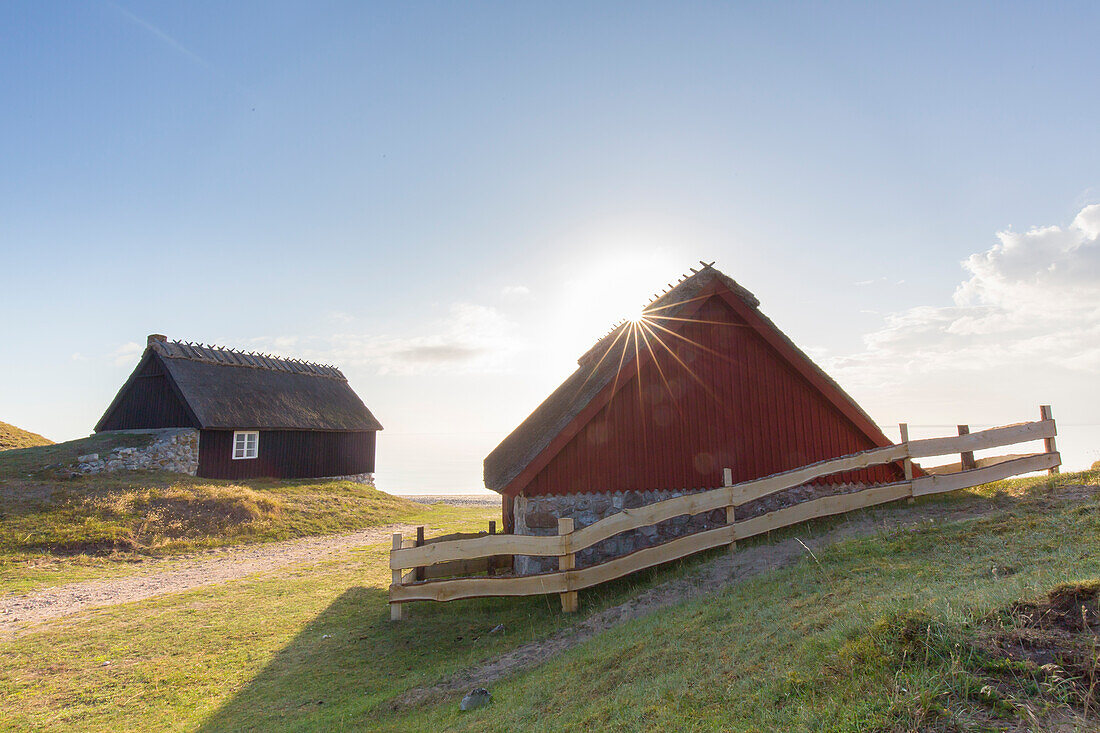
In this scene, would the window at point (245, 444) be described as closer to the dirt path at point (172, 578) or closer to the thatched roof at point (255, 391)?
the thatched roof at point (255, 391)

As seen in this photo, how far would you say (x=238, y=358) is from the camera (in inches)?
1344

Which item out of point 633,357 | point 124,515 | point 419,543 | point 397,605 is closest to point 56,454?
point 124,515

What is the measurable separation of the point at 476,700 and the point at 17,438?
50.0 m

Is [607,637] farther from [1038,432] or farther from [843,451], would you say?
[1038,432]

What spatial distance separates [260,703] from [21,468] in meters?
→ 25.2

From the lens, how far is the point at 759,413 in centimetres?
1176

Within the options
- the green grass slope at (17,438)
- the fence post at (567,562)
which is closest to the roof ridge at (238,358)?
the green grass slope at (17,438)

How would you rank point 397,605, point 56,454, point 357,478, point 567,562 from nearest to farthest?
point 567,562, point 397,605, point 56,454, point 357,478

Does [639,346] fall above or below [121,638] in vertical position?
above

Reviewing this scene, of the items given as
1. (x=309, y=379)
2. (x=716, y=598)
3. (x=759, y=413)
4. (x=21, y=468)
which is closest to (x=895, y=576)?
(x=716, y=598)

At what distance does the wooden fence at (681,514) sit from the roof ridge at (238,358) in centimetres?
2758

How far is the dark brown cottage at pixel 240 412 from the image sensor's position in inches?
1144

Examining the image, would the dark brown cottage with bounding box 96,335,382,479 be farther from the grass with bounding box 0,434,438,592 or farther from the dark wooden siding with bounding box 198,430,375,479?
the grass with bounding box 0,434,438,592

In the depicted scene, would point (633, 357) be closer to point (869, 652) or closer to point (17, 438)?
point (869, 652)
